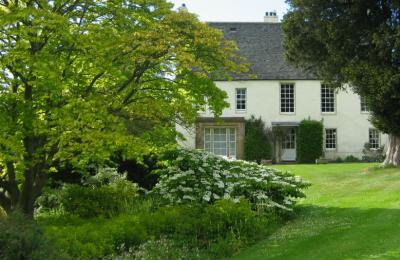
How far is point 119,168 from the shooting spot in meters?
17.8

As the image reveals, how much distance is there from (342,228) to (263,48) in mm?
29461

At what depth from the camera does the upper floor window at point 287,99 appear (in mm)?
37844

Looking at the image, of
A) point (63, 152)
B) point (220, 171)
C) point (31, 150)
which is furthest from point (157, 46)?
point (220, 171)

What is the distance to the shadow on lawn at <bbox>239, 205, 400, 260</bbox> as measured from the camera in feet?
28.5

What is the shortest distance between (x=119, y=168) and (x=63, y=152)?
23.6 feet

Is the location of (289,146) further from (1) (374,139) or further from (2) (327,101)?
(1) (374,139)

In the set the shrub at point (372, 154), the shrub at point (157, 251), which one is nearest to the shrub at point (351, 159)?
the shrub at point (372, 154)

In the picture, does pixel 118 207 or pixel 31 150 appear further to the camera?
pixel 118 207

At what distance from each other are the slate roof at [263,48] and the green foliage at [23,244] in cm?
3067

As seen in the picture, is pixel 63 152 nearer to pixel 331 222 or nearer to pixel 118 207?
pixel 118 207

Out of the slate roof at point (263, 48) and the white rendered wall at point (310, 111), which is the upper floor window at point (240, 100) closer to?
the white rendered wall at point (310, 111)

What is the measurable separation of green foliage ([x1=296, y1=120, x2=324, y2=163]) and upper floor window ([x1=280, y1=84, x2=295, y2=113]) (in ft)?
6.37

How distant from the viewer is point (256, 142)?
36.2 meters

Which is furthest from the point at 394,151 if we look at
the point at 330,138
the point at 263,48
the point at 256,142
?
the point at 263,48
